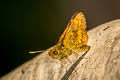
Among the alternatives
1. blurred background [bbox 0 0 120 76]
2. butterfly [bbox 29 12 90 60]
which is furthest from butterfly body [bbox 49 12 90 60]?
blurred background [bbox 0 0 120 76]

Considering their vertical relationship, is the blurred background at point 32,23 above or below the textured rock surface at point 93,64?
below

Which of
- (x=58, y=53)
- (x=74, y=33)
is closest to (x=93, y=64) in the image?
(x=58, y=53)

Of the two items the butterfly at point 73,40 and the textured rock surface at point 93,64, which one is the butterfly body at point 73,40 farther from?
the textured rock surface at point 93,64

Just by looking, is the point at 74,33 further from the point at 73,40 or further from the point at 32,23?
the point at 32,23

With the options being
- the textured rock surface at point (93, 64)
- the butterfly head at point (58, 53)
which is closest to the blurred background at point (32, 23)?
the textured rock surface at point (93, 64)

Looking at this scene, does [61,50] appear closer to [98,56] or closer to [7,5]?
[98,56]

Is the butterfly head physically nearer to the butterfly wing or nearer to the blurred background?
the butterfly wing

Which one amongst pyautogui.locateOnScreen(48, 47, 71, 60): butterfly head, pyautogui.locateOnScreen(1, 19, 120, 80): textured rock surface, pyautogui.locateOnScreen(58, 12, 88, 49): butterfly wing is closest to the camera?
pyautogui.locateOnScreen(1, 19, 120, 80): textured rock surface
